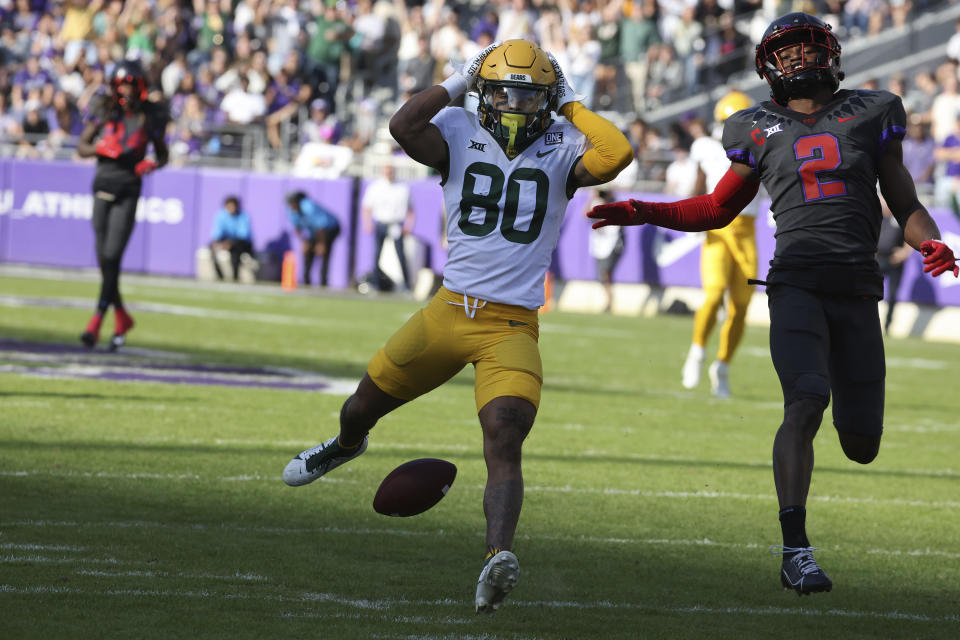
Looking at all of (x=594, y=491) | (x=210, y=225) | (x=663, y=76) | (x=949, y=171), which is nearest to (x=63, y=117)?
(x=210, y=225)

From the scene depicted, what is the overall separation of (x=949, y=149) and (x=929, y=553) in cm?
1309

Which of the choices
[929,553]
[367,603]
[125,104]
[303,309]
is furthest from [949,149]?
[367,603]

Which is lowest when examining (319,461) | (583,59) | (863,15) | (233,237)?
(233,237)

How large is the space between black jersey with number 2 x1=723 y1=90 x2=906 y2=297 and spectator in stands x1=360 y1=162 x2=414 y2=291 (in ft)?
53.5

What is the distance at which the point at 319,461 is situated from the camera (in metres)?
6.04

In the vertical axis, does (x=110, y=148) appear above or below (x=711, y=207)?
below

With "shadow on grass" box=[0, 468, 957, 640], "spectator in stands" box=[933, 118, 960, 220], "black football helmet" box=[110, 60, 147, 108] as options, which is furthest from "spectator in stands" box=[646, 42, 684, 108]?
"shadow on grass" box=[0, 468, 957, 640]

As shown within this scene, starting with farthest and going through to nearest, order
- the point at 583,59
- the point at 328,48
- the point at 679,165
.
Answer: the point at 328,48 → the point at 583,59 → the point at 679,165

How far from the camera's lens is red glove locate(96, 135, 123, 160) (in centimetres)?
1205

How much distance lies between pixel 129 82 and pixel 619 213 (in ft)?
24.3

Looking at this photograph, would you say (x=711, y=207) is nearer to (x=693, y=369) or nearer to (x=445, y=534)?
(x=445, y=534)

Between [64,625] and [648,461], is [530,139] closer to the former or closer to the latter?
[64,625]

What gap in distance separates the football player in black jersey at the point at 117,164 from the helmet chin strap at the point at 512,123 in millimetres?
7187

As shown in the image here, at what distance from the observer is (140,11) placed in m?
27.7
